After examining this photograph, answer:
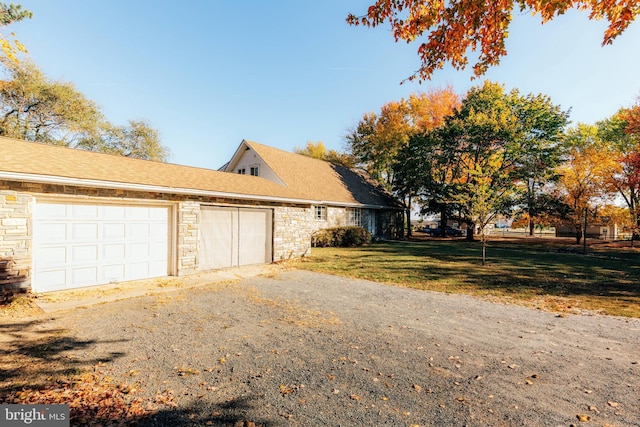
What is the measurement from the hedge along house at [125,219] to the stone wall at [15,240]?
0.7 inches

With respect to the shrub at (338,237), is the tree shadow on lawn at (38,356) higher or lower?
lower

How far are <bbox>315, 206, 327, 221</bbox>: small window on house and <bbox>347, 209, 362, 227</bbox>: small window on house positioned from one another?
271cm

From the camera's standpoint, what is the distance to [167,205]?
395 inches

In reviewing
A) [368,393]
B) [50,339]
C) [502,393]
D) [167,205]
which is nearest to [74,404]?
[50,339]

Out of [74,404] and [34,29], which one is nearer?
[74,404]

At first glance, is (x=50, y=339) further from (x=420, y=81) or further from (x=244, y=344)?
(x=420, y=81)

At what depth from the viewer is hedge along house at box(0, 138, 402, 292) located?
23.3 ft

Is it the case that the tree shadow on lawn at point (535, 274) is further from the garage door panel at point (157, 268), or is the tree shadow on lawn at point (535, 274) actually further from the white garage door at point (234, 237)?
the garage door panel at point (157, 268)

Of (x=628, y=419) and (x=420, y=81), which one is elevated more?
(x=420, y=81)

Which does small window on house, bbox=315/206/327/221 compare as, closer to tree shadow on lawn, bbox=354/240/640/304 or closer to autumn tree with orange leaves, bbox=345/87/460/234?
tree shadow on lawn, bbox=354/240/640/304

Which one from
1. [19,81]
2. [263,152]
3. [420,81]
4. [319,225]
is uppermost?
[19,81]

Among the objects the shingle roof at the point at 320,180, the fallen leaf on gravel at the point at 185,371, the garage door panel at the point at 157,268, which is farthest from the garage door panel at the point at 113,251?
the shingle roof at the point at 320,180

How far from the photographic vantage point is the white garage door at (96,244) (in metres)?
7.53

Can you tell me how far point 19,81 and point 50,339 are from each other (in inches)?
1295
